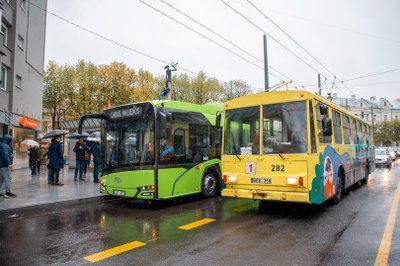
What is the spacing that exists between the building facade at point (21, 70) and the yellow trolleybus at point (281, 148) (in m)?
Answer: 14.8

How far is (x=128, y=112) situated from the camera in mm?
8719

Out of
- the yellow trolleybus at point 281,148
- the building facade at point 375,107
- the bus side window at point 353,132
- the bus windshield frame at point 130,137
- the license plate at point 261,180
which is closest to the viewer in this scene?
the yellow trolleybus at point 281,148

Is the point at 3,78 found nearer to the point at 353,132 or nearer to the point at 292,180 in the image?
the point at 292,180

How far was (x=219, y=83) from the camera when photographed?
43.8 meters

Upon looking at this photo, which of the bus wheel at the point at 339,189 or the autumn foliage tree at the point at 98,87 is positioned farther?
the autumn foliage tree at the point at 98,87

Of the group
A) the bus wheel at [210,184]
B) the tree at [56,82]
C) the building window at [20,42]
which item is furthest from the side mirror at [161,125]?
the tree at [56,82]

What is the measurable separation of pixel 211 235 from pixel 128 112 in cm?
435

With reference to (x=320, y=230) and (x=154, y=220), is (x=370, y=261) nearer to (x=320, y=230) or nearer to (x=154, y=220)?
(x=320, y=230)

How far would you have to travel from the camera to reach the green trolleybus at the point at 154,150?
27.1 ft

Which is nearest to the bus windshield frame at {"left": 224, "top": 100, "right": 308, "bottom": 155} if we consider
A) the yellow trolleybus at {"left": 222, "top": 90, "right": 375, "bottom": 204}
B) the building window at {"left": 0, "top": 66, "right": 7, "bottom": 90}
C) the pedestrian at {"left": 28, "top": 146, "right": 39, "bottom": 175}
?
the yellow trolleybus at {"left": 222, "top": 90, "right": 375, "bottom": 204}

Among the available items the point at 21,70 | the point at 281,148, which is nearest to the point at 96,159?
the point at 281,148

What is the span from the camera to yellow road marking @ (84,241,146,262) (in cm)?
468

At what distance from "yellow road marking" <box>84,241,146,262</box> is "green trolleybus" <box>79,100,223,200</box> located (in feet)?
9.32

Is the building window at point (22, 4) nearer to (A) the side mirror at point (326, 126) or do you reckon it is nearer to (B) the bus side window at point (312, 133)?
(B) the bus side window at point (312, 133)
